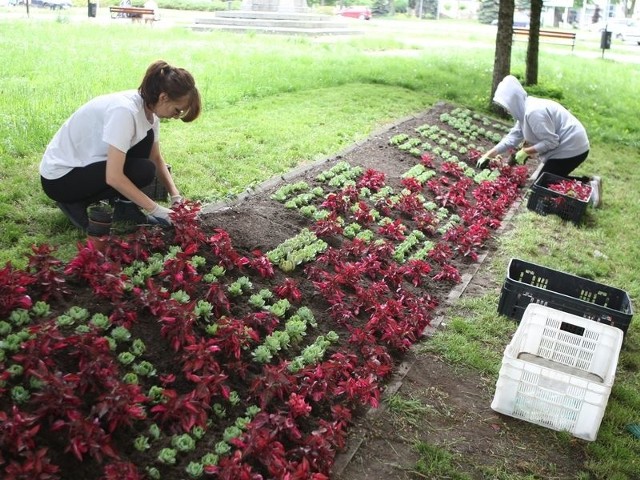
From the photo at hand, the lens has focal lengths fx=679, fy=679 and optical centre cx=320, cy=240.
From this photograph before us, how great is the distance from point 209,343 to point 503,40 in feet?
36.6

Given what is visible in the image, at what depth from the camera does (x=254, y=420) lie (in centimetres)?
380

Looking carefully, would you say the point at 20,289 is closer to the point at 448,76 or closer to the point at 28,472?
the point at 28,472

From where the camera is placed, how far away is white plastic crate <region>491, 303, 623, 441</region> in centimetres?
427

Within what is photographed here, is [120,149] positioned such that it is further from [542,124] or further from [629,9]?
[629,9]

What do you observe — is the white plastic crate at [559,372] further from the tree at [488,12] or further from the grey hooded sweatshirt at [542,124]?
the tree at [488,12]

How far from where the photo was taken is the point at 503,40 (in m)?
13.4

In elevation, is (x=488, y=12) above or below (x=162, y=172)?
above

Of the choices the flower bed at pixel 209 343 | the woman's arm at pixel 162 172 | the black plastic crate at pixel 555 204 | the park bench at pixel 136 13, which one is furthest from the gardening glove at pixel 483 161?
the park bench at pixel 136 13

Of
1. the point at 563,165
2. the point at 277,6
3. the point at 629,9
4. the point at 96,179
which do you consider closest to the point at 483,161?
the point at 563,165

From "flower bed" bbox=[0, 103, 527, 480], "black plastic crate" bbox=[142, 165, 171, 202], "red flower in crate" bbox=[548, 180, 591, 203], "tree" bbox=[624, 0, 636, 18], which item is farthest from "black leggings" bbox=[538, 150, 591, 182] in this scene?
"tree" bbox=[624, 0, 636, 18]

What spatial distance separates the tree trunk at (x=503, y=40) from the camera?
13.2 metres

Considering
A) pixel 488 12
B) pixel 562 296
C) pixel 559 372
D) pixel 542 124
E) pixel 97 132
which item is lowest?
pixel 559 372

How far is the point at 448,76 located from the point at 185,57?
596 cm

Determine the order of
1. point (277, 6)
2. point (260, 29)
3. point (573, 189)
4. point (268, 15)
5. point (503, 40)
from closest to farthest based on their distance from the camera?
point (573, 189) < point (503, 40) < point (260, 29) < point (268, 15) < point (277, 6)
